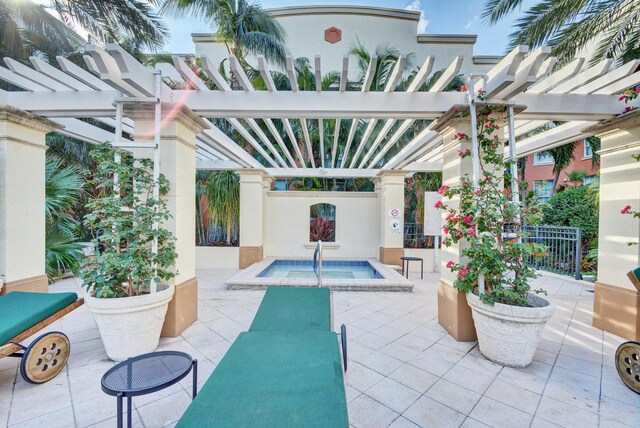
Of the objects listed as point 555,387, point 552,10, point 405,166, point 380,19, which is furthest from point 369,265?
point 380,19

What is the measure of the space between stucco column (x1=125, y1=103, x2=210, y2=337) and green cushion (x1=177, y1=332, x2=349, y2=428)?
156 cm

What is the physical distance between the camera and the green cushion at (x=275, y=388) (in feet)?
4.30

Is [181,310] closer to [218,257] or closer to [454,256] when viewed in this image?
[454,256]

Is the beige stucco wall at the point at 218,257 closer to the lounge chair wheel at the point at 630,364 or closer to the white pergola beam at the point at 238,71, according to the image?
the white pergola beam at the point at 238,71

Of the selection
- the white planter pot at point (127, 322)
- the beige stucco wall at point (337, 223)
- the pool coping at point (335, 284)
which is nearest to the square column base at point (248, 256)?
the beige stucco wall at point (337, 223)

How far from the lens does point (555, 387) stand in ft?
7.47

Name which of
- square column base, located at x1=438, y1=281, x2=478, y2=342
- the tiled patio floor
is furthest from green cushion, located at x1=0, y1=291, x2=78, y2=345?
square column base, located at x1=438, y1=281, x2=478, y2=342

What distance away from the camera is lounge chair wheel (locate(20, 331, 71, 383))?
216 cm

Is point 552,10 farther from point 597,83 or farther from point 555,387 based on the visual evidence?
point 555,387

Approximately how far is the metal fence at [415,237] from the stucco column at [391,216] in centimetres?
108

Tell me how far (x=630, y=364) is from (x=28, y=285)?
6.53 m

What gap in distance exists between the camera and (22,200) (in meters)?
3.34

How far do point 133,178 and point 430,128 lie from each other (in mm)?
3705

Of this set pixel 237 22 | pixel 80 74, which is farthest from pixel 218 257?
pixel 237 22
